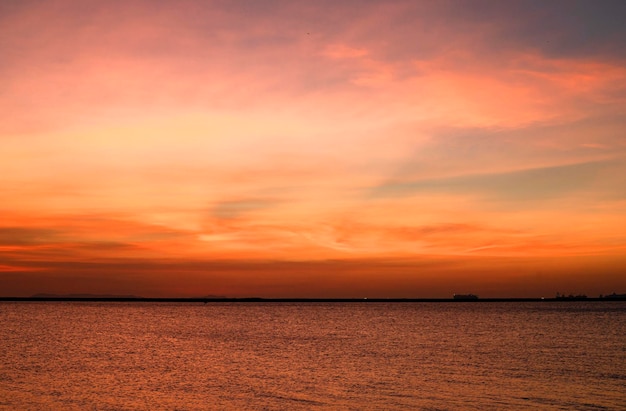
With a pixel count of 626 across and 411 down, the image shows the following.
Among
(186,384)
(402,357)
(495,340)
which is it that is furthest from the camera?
(495,340)

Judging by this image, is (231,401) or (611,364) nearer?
(231,401)

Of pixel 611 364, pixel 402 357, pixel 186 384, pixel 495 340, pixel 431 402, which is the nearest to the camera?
pixel 431 402

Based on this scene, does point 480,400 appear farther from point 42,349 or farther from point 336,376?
point 42,349

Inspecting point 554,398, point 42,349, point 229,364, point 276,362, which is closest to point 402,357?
point 276,362

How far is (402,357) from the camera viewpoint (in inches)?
2795

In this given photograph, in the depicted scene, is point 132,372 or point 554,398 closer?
point 554,398

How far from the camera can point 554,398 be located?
4444cm

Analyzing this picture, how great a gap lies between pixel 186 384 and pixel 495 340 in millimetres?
Result: 60421

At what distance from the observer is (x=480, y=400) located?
4319 cm

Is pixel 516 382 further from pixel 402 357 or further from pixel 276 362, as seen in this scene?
pixel 276 362

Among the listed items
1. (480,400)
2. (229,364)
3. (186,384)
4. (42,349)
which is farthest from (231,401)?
(42,349)

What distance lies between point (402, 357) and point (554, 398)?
90.8ft

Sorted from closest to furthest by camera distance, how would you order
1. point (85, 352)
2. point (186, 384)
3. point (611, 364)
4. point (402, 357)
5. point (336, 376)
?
point (186, 384) < point (336, 376) < point (611, 364) < point (402, 357) < point (85, 352)

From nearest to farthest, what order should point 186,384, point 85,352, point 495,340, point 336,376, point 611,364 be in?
point 186,384
point 336,376
point 611,364
point 85,352
point 495,340
